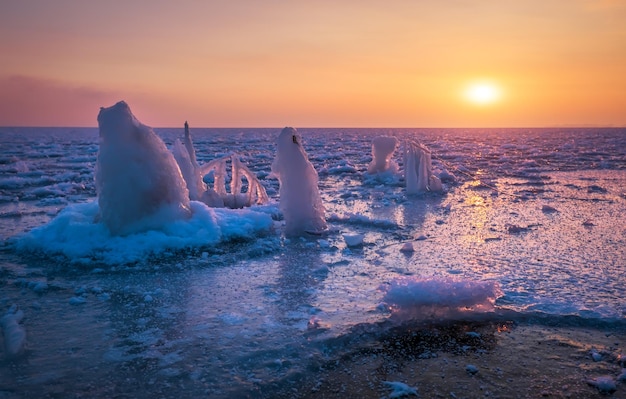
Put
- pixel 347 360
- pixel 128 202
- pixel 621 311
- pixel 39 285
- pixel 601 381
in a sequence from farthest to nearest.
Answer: pixel 128 202 < pixel 39 285 < pixel 621 311 < pixel 347 360 < pixel 601 381

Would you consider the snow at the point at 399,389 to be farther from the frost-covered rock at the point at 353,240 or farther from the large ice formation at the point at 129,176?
the large ice formation at the point at 129,176

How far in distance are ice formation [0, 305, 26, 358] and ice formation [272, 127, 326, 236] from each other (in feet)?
13.0

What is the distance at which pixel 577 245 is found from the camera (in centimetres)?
651

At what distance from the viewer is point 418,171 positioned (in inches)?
507

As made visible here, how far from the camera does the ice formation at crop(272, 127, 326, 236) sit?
7320mm

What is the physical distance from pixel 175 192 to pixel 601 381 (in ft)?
18.2

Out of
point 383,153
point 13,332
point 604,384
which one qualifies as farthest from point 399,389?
point 383,153

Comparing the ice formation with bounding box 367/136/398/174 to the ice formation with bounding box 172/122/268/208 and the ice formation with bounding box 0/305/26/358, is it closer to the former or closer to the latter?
the ice formation with bounding box 172/122/268/208

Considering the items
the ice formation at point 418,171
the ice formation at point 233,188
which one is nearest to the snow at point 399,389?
the ice formation at point 233,188

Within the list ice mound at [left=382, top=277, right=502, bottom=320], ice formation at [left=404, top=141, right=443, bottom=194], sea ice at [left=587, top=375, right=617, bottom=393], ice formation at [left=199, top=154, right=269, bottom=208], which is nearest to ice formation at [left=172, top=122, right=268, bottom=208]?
ice formation at [left=199, top=154, right=269, bottom=208]

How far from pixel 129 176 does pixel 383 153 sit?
11248 mm

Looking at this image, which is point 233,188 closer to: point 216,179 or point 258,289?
point 216,179

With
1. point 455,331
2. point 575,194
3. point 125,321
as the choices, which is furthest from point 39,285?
point 575,194

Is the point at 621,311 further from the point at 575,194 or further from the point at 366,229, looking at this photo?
the point at 575,194
